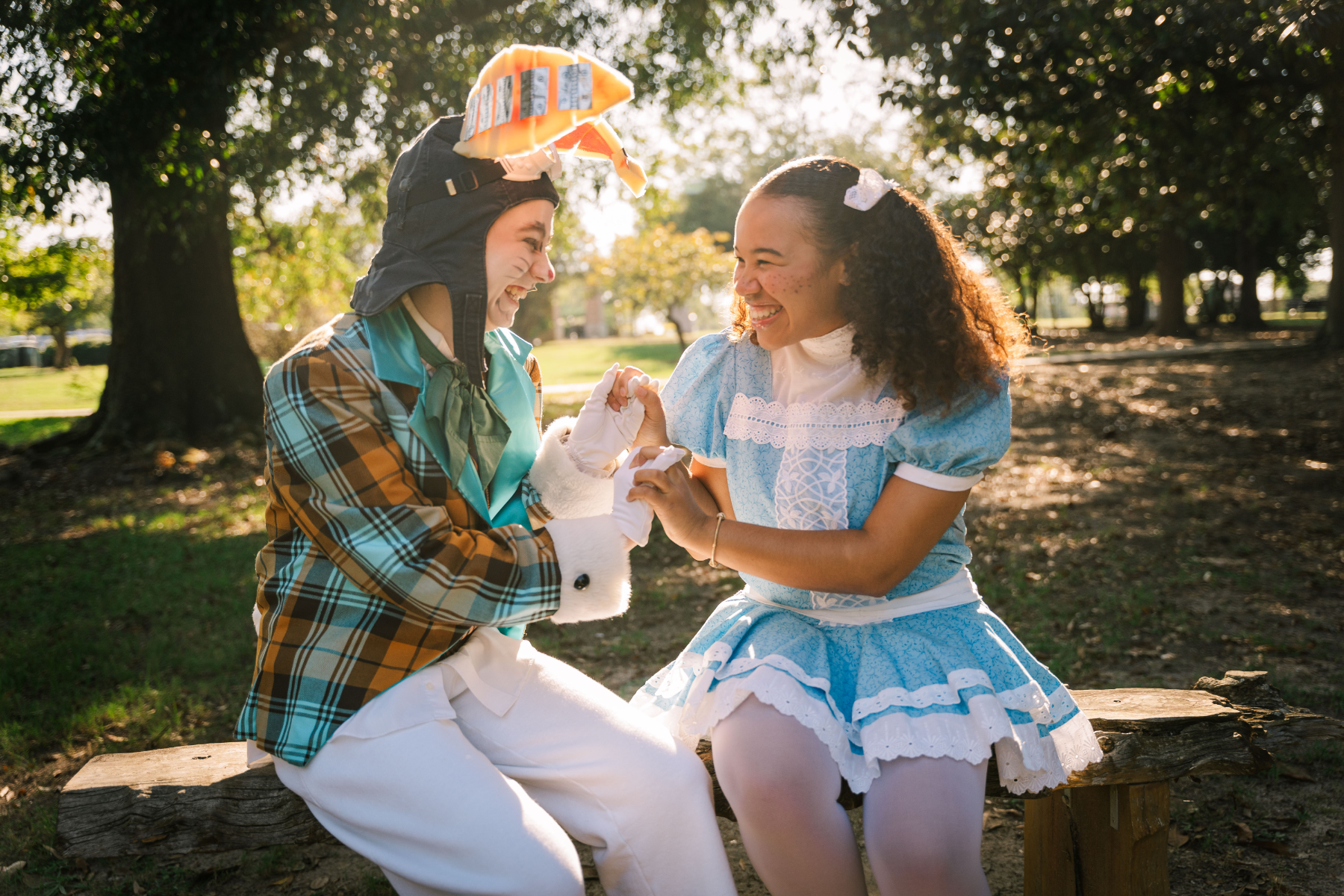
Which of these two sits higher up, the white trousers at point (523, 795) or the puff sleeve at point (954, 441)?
the puff sleeve at point (954, 441)

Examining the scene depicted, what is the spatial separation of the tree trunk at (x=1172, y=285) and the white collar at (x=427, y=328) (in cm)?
3008

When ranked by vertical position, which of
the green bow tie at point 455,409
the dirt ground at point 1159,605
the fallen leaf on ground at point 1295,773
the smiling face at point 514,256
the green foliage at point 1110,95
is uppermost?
the green foliage at point 1110,95

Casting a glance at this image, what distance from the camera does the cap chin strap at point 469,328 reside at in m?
2.02

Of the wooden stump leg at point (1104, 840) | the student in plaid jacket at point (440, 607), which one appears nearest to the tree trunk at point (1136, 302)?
the wooden stump leg at point (1104, 840)

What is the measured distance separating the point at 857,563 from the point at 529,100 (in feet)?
4.01

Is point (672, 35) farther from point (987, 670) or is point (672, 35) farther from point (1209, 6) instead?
point (987, 670)

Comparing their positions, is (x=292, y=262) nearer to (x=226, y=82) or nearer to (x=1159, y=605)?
(x=226, y=82)

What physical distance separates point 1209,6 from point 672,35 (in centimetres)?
543

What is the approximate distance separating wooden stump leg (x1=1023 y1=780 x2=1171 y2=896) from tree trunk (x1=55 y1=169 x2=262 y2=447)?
10769mm

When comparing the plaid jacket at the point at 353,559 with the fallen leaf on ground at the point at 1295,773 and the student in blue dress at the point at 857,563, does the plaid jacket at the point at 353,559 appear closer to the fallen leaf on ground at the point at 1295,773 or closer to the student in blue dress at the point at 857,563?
the student in blue dress at the point at 857,563

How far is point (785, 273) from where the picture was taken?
2.29m

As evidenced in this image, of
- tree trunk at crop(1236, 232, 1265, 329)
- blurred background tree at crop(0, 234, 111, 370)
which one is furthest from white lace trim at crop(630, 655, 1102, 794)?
tree trunk at crop(1236, 232, 1265, 329)

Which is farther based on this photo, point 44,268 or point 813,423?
point 44,268

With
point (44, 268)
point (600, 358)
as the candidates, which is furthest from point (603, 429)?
point (600, 358)
